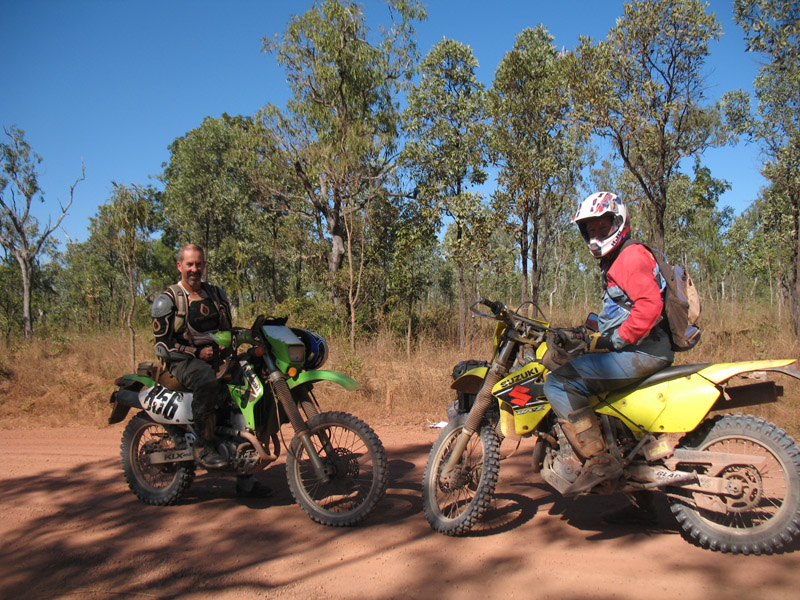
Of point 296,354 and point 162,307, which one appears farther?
point 162,307

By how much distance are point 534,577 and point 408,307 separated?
17500mm

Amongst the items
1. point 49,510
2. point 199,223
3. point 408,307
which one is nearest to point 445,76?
point 408,307

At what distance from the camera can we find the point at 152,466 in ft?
15.8

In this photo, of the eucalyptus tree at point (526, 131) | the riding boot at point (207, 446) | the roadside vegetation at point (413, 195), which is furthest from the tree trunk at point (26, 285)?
the riding boot at point (207, 446)

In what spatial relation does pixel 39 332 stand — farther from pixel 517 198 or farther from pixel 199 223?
pixel 199 223

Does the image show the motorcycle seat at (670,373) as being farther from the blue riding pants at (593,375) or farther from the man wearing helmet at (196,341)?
the man wearing helmet at (196,341)

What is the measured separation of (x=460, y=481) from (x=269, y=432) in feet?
5.05

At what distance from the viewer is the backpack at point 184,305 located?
4.54 m

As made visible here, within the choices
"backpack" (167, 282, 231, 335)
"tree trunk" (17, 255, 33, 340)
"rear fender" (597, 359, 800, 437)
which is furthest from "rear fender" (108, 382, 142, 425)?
"tree trunk" (17, 255, 33, 340)

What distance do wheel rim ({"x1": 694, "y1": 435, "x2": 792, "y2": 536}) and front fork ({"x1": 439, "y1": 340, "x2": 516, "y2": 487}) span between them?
1273mm

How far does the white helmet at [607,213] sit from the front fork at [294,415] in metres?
2.33

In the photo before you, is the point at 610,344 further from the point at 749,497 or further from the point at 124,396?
the point at 124,396

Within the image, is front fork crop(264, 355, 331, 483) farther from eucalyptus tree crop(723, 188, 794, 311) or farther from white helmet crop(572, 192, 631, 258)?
eucalyptus tree crop(723, 188, 794, 311)

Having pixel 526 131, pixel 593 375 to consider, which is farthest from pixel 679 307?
pixel 526 131
